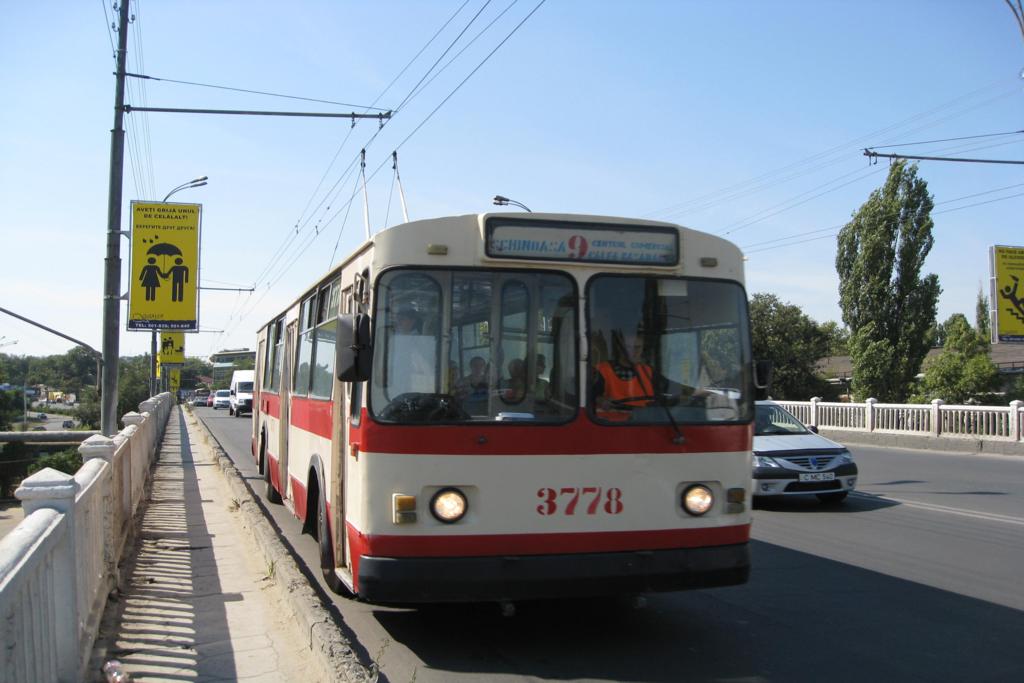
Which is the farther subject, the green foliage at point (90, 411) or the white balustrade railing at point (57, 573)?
the green foliage at point (90, 411)

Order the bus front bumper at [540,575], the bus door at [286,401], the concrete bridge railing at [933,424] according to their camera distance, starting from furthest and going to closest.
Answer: the concrete bridge railing at [933,424] < the bus door at [286,401] < the bus front bumper at [540,575]

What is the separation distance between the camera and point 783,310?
61375mm

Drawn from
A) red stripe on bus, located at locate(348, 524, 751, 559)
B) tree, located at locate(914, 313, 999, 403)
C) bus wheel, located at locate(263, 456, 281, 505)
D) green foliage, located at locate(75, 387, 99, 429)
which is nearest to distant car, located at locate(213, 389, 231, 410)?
green foliage, located at locate(75, 387, 99, 429)

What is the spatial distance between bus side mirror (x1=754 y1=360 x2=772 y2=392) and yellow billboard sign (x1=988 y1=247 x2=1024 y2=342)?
2547 centimetres

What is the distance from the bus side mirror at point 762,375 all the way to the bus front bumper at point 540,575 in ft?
3.91

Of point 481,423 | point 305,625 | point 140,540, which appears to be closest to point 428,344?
point 481,423

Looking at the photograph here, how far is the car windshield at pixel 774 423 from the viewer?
13612mm

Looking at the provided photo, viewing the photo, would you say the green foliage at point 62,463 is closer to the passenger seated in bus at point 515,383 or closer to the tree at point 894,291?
the passenger seated in bus at point 515,383

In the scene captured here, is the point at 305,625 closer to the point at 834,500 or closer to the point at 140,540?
the point at 140,540

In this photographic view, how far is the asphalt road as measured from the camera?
5648mm

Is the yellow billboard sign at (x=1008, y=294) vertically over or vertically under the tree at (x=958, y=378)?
over

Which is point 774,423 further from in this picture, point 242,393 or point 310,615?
point 242,393

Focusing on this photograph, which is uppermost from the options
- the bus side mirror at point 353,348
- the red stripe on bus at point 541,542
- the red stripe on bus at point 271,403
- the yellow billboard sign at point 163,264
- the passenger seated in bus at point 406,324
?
the yellow billboard sign at point 163,264

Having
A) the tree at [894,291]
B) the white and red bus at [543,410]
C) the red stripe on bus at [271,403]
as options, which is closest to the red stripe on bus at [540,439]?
the white and red bus at [543,410]
